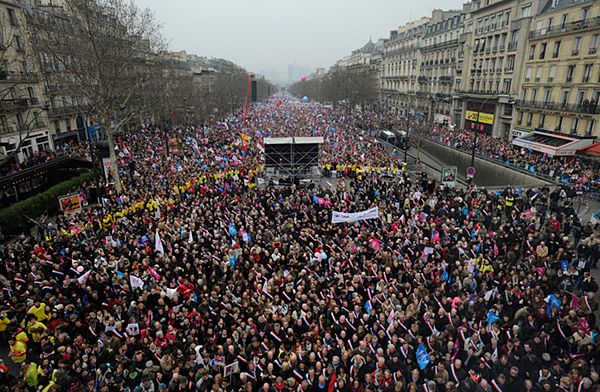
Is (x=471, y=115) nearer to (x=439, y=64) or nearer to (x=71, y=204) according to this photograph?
(x=439, y=64)

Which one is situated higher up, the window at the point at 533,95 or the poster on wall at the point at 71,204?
the window at the point at 533,95

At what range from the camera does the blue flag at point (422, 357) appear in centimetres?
824

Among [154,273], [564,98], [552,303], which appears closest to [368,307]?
[552,303]

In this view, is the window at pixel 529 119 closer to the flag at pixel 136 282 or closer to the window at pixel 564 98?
the window at pixel 564 98

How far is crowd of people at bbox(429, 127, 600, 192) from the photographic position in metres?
24.0

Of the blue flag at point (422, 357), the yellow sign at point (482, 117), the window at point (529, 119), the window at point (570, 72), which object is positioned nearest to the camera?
the blue flag at point (422, 357)

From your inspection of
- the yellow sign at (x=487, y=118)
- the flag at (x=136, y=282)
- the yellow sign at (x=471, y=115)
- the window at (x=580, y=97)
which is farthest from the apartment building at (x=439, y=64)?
the flag at (x=136, y=282)

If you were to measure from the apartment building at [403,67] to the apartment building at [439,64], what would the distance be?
6.81ft

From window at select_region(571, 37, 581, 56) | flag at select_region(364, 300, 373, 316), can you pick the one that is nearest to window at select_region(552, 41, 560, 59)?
window at select_region(571, 37, 581, 56)

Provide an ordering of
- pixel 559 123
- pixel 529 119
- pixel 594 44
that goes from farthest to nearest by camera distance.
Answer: pixel 529 119 → pixel 559 123 → pixel 594 44

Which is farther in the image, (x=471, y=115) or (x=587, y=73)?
(x=471, y=115)

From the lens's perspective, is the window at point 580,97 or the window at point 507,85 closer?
the window at point 580,97

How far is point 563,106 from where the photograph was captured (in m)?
33.0

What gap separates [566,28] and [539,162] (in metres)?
13.2
